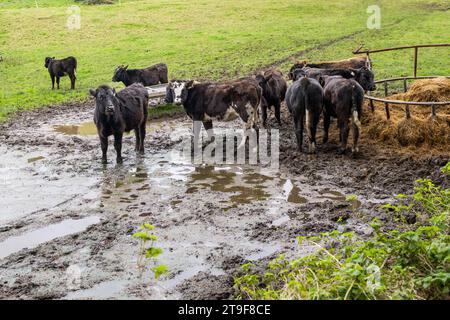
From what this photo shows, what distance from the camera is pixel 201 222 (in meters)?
8.13

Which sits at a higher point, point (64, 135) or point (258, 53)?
point (258, 53)

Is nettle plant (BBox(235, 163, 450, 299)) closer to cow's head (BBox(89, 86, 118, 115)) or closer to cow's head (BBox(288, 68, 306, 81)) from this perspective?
cow's head (BBox(89, 86, 118, 115))

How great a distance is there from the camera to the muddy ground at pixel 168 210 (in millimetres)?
6523

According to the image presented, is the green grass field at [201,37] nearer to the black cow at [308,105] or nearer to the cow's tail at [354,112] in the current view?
the black cow at [308,105]

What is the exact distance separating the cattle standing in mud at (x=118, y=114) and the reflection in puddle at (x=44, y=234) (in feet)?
9.79

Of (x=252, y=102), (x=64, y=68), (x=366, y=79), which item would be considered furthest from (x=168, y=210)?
(x=64, y=68)

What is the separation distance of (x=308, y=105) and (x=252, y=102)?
157cm

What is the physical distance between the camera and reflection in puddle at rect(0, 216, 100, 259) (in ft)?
24.8

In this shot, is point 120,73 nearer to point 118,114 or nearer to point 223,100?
point 223,100

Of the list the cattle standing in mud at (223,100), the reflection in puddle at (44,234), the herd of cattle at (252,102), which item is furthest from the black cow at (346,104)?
the reflection in puddle at (44,234)

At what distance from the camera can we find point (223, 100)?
39.7 feet

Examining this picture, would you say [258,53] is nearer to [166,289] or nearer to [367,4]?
[367,4]

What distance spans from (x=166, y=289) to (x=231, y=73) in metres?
15.5
